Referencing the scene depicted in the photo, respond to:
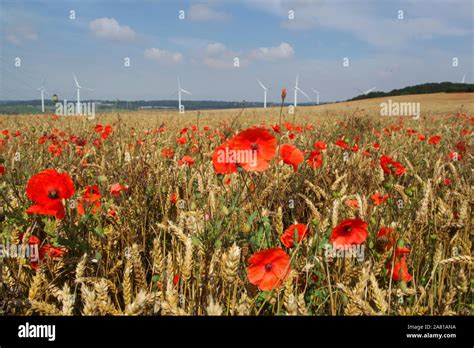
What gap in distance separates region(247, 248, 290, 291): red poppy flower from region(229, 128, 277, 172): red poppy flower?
1.06 feet

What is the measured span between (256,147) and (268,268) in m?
Result: 0.44

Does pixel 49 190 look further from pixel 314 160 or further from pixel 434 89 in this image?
pixel 434 89

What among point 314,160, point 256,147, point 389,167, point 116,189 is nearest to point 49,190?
point 116,189

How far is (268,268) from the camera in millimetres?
1232

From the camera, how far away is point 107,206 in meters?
1.93

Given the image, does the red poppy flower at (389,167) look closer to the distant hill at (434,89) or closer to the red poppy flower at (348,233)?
the red poppy flower at (348,233)

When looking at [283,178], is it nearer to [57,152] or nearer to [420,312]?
[420,312]

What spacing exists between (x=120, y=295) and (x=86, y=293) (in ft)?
2.62

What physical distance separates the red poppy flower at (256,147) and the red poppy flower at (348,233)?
34 cm

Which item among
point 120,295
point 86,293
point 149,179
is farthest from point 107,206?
point 86,293

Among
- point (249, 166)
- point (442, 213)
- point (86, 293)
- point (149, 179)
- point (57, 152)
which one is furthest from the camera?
point (57, 152)

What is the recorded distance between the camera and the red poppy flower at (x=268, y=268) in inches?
47.3

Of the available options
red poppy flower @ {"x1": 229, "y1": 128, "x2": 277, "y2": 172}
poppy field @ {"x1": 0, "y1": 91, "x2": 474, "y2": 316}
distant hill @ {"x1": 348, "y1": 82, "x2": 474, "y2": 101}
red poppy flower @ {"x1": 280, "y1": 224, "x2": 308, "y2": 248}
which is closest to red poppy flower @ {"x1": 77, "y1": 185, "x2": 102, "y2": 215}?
poppy field @ {"x1": 0, "y1": 91, "x2": 474, "y2": 316}
